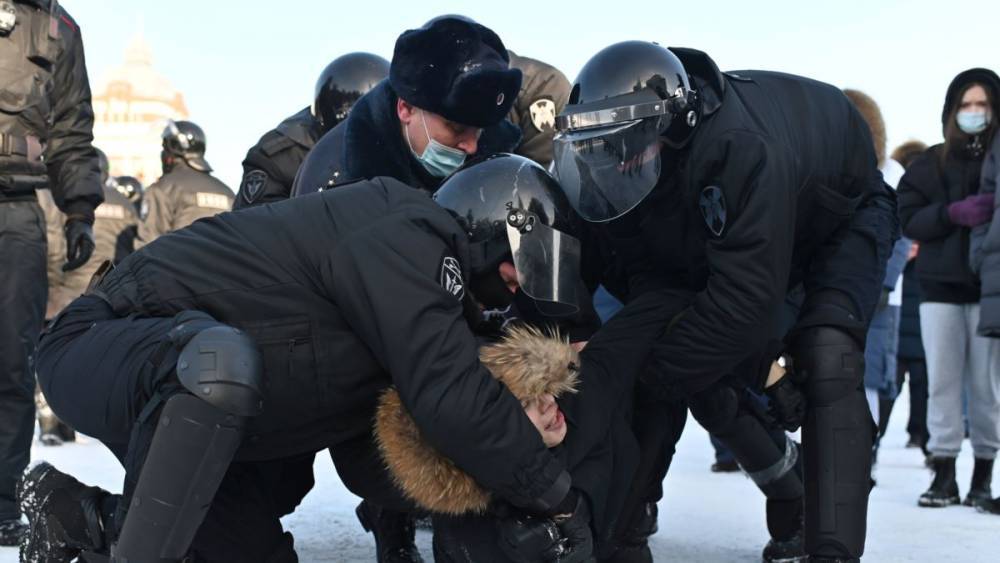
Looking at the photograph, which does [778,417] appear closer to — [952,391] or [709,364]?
[709,364]

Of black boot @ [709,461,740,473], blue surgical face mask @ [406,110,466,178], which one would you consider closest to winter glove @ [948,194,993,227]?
black boot @ [709,461,740,473]

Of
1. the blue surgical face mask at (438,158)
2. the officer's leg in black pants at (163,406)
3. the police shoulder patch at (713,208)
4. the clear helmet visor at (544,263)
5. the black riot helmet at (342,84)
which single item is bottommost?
the officer's leg in black pants at (163,406)

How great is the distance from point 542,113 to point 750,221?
2198 millimetres

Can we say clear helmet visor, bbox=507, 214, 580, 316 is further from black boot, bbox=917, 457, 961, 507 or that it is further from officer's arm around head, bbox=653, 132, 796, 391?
black boot, bbox=917, 457, 961, 507

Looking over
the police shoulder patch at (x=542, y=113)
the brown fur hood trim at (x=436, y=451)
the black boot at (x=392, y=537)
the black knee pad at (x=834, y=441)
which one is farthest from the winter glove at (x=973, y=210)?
the brown fur hood trim at (x=436, y=451)

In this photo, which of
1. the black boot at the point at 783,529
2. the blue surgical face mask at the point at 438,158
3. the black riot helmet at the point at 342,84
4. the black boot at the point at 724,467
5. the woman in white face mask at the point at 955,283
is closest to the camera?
the blue surgical face mask at the point at 438,158

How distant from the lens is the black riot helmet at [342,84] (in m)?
4.33

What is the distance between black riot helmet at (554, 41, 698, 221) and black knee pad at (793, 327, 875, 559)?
2.10ft

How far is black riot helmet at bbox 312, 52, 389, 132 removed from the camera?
170 inches

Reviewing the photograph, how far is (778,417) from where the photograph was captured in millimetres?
2887

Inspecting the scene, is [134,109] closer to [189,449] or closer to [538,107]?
[538,107]

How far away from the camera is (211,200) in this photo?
7.56 meters

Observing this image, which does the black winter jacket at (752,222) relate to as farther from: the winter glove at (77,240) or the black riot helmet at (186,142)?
the black riot helmet at (186,142)

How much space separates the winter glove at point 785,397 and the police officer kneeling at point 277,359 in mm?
652
